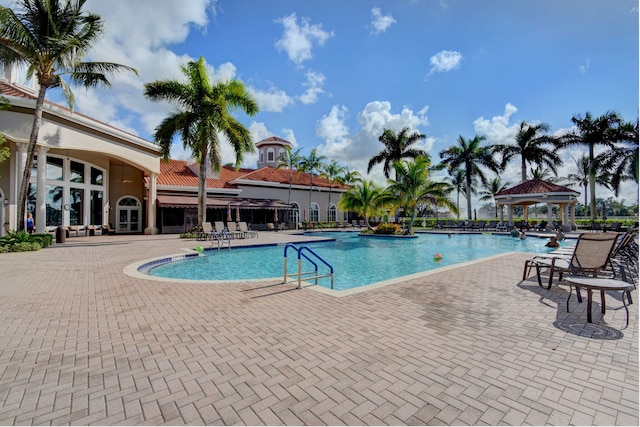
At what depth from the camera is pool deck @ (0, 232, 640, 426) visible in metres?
2.64

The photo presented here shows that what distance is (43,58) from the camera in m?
15.0

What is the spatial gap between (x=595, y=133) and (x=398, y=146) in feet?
65.5

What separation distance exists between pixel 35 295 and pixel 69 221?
19.8m

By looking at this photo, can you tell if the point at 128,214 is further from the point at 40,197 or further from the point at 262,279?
the point at 262,279

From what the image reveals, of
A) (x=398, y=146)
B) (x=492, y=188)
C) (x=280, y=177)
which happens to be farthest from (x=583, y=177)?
(x=280, y=177)

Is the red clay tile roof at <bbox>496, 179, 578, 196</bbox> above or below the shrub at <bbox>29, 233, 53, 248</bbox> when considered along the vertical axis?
above

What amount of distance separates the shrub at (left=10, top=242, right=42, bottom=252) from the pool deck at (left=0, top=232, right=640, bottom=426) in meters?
10.1

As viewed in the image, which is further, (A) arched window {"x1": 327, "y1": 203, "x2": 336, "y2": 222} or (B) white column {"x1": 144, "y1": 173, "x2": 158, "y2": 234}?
(A) arched window {"x1": 327, "y1": 203, "x2": 336, "y2": 222}

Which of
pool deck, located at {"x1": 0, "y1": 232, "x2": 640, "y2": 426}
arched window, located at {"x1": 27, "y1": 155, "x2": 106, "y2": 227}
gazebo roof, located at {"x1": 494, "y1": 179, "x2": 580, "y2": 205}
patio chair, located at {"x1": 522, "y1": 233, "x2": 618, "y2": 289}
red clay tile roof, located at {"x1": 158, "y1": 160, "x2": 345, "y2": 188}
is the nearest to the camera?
pool deck, located at {"x1": 0, "y1": 232, "x2": 640, "y2": 426}

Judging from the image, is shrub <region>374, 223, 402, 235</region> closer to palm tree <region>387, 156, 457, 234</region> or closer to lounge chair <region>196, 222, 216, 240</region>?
palm tree <region>387, 156, 457, 234</region>

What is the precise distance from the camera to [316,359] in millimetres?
3566

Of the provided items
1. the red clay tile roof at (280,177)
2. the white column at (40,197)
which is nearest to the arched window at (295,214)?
the red clay tile roof at (280,177)

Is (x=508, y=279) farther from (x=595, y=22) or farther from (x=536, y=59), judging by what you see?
Result: (x=536, y=59)

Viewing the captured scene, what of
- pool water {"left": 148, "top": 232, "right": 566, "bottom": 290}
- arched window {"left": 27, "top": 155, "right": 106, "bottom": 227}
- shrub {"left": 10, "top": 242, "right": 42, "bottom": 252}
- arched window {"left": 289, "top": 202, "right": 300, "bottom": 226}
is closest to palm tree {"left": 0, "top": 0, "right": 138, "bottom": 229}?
shrub {"left": 10, "top": 242, "right": 42, "bottom": 252}
